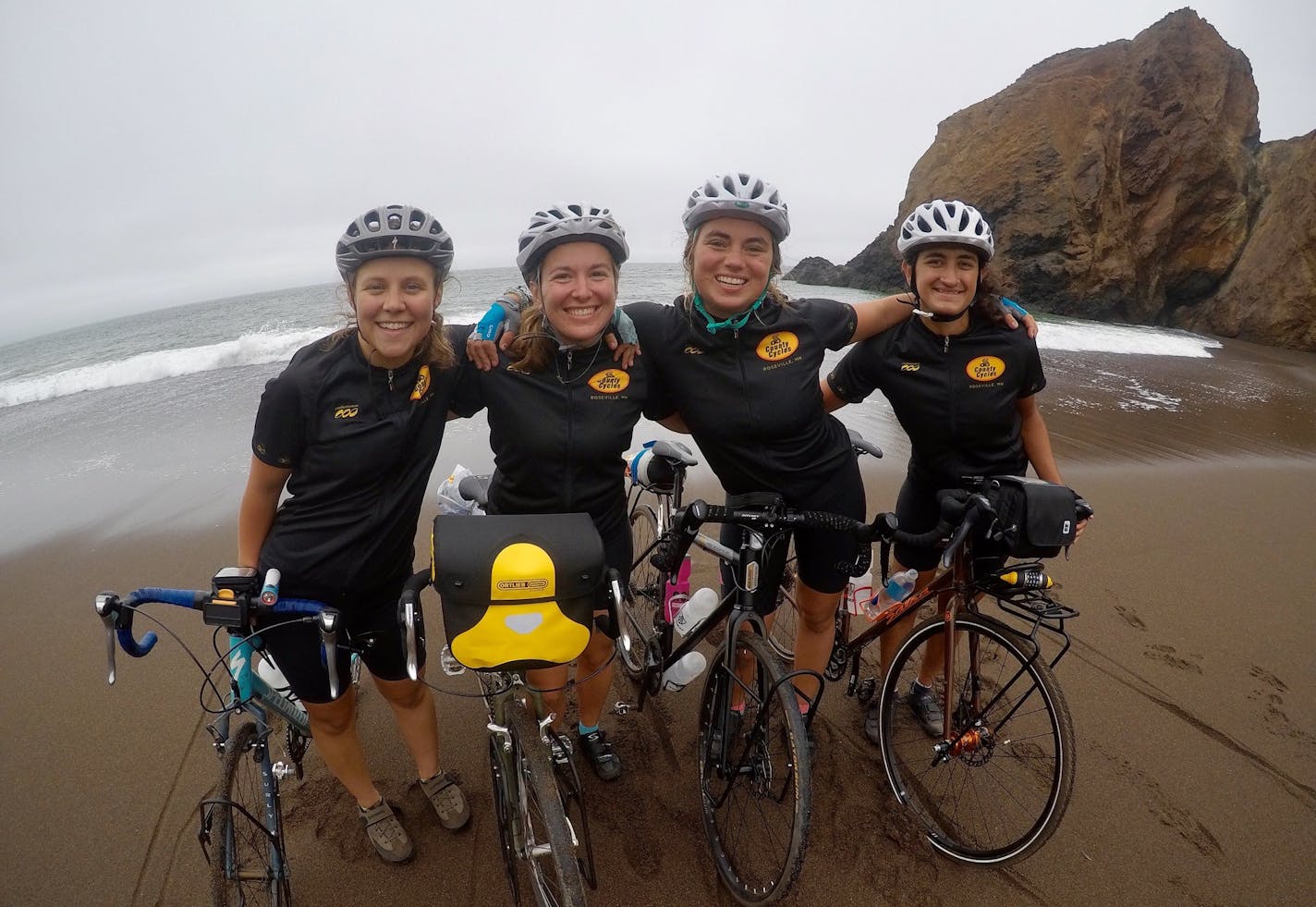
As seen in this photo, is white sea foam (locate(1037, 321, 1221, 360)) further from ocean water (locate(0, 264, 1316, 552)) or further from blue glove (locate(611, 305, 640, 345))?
blue glove (locate(611, 305, 640, 345))

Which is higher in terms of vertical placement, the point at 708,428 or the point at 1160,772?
the point at 708,428

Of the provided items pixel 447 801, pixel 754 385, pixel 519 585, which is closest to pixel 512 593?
pixel 519 585

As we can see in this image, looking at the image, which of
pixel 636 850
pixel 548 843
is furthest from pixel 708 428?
pixel 636 850

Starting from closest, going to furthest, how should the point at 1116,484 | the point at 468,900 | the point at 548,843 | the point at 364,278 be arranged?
the point at 548,843, the point at 364,278, the point at 468,900, the point at 1116,484

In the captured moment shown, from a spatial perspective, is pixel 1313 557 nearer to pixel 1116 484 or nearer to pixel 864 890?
pixel 1116 484

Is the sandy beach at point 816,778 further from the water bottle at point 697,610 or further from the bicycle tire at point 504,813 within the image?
the water bottle at point 697,610

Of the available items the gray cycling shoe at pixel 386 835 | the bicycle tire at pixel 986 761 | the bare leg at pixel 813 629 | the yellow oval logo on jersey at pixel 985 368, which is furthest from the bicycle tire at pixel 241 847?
the yellow oval logo on jersey at pixel 985 368

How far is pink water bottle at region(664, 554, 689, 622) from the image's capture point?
3.02 meters

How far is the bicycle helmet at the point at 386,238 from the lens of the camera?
7.39ft

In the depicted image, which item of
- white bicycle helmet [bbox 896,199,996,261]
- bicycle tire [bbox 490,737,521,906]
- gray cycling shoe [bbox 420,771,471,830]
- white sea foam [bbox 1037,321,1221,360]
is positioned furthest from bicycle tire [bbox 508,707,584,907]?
white sea foam [bbox 1037,321,1221,360]

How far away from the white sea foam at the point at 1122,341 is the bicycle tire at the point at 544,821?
16220mm

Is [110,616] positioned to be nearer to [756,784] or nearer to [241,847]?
[241,847]

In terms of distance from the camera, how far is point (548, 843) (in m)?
1.75

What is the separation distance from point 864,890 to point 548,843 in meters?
1.52
